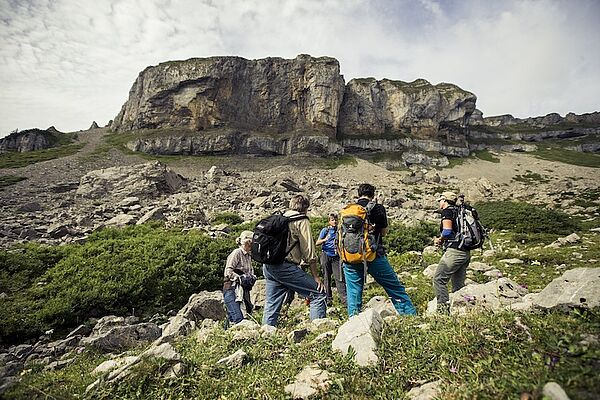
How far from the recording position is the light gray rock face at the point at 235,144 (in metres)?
65.1

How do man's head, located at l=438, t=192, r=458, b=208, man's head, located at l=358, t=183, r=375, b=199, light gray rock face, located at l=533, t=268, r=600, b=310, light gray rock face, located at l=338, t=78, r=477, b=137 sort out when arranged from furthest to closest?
light gray rock face, located at l=338, t=78, r=477, b=137 → man's head, located at l=438, t=192, r=458, b=208 → man's head, located at l=358, t=183, r=375, b=199 → light gray rock face, located at l=533, t=268, r=600, b=310

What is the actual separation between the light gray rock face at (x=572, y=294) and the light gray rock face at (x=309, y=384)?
6.99ft

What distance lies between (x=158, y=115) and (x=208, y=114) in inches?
446

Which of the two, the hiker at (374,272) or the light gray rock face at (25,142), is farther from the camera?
the light gray rock face at (25,142)

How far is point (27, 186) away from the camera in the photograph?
3331cm

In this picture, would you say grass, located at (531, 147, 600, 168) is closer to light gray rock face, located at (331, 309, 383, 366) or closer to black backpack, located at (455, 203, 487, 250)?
black backpack, located at (455, 203, 487, 250)

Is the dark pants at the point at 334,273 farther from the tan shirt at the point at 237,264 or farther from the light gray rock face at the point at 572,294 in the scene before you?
the light gray rock face at the point at 572,294

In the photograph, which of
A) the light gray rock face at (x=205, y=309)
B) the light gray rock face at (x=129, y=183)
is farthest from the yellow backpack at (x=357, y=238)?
the light gray rock face at (x=129, y=183)

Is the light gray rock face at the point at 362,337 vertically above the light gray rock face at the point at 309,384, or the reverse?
the light gray rock face at the point at 362,337

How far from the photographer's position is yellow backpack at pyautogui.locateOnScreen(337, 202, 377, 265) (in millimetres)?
4773

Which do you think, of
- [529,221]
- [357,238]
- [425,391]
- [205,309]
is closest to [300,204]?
[357,238]

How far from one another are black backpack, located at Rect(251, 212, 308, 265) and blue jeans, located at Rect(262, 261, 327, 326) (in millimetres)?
186

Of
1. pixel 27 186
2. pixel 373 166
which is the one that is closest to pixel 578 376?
pixel 27 186

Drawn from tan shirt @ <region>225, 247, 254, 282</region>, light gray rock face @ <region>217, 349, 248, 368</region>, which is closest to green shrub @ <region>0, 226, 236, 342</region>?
tan shirt @ <region>225, 247, 254, 282</region>
